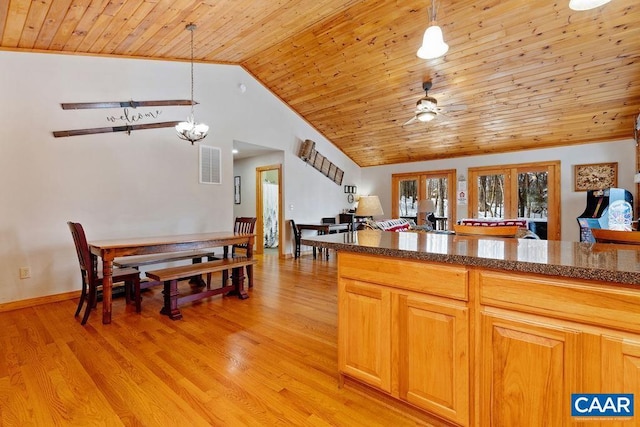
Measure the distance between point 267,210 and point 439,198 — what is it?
14.2ft

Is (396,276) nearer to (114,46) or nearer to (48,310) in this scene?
(48,310)

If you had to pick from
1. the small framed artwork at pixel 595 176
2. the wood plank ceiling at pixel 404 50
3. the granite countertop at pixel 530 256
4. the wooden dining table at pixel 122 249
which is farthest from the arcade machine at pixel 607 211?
the wooden dining table at pixel 122 249

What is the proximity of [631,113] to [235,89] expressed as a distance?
643 cm

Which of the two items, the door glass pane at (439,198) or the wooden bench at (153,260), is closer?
the wooden bench at (153,260)

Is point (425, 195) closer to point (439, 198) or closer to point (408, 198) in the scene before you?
point (439, 198)

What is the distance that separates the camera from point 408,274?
59.4 inches

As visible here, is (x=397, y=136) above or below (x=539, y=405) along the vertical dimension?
above

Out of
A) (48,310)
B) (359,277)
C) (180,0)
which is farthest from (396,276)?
(48,310)

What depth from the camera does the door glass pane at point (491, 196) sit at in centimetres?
A: 690

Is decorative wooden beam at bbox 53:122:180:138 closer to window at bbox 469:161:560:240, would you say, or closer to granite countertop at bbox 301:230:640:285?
granite countertop at bbox 301:230:640:285

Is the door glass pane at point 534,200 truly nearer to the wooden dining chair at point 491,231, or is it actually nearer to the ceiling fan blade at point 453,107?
the ceiling fan blade at point 453,107

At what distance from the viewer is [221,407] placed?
168cm

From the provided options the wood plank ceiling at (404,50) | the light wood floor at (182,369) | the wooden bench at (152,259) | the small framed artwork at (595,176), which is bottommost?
the light wood floor at (182,369)

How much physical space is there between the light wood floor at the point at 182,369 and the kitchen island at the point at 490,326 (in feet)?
1.10
